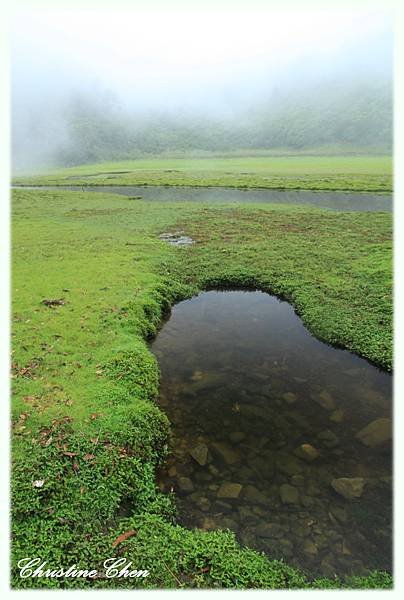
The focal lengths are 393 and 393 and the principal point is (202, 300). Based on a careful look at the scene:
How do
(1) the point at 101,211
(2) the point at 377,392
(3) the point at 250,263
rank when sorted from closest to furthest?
(2) the point at 377,392, (3) the point at 250,263, (1) the point at 101,211

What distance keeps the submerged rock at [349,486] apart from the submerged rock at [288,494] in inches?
41.3

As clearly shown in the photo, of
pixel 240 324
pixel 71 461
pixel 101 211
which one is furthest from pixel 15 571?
pixel 101 211

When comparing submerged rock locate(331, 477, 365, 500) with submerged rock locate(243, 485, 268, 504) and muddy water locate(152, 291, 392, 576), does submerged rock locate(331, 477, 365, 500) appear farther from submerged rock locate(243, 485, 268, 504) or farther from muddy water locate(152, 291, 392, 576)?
submerged rock locate(243, 485, 268, 504)

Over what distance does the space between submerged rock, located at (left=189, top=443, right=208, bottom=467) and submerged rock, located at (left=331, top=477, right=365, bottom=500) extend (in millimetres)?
3411

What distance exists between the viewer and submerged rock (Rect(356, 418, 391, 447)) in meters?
11.6

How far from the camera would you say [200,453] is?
1116 centimetres

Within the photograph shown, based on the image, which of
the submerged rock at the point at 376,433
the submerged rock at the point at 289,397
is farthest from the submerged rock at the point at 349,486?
the submerged rock at the point at 289,397

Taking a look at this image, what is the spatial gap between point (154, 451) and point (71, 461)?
2.26 meters

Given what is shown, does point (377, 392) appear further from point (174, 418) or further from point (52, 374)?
point (52, 374)

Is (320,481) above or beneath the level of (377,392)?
beneath

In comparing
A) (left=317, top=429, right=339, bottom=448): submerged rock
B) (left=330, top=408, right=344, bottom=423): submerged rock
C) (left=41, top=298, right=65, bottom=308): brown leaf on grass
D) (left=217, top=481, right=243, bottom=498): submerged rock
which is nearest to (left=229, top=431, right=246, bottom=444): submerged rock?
(left=217, top=481, right=243, bottom=498): submerged rock

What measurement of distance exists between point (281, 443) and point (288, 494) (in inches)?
73.1

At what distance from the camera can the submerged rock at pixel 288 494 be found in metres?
9.59

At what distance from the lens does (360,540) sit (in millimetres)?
8672
